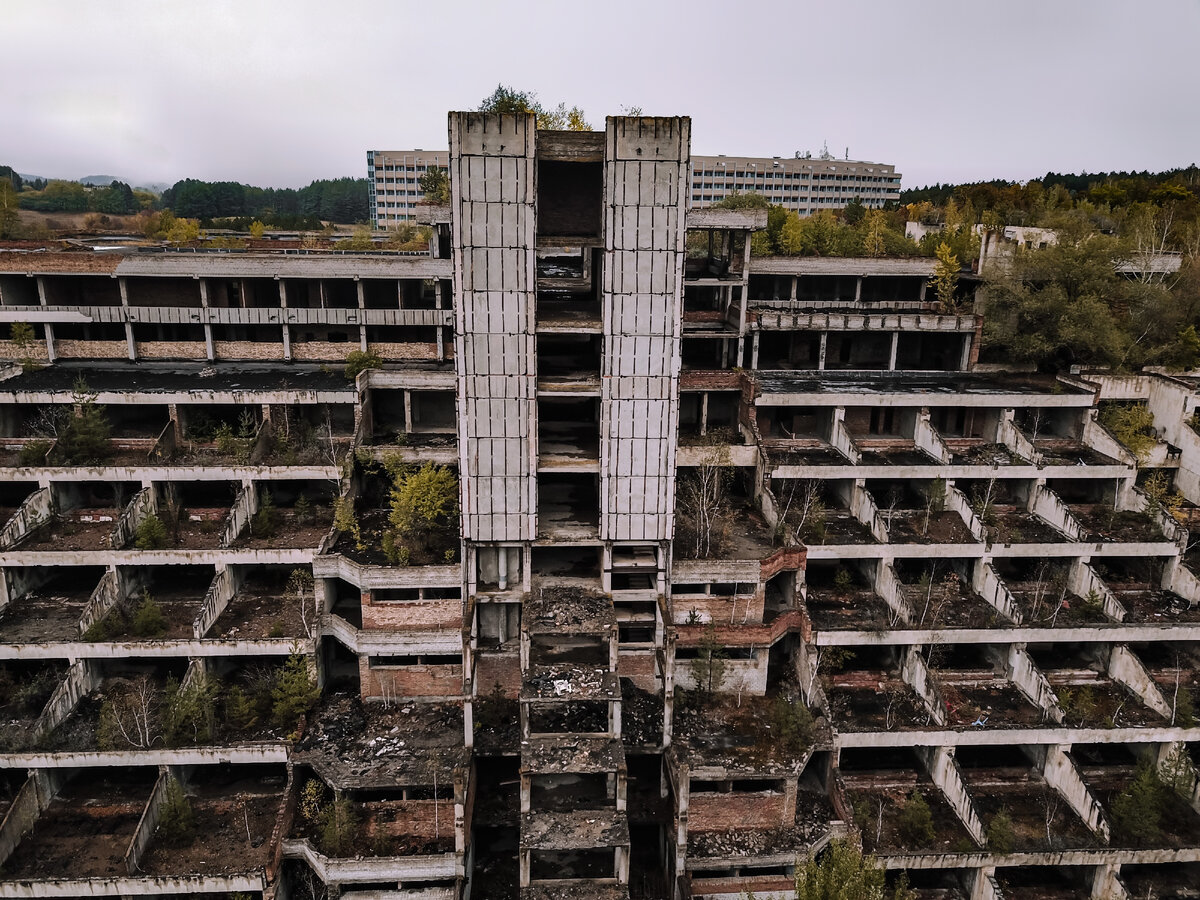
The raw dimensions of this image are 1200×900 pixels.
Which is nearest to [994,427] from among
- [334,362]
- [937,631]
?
[937,631]

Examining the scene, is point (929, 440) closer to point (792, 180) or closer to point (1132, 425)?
point (1132, 425)

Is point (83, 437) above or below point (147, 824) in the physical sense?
above

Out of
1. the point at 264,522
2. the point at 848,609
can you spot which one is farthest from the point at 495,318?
the point at 848,609

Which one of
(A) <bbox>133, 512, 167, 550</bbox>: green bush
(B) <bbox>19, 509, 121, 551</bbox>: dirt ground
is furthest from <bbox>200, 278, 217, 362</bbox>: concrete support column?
(A) <bbox>133, 512, 167, 550</bbox>: green bush

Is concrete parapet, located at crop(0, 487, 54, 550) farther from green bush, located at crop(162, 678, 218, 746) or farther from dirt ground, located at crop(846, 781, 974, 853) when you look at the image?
dirt ground, located at crop(846, 781, 974, 853)

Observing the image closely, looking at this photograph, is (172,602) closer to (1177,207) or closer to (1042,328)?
(1042,328)
